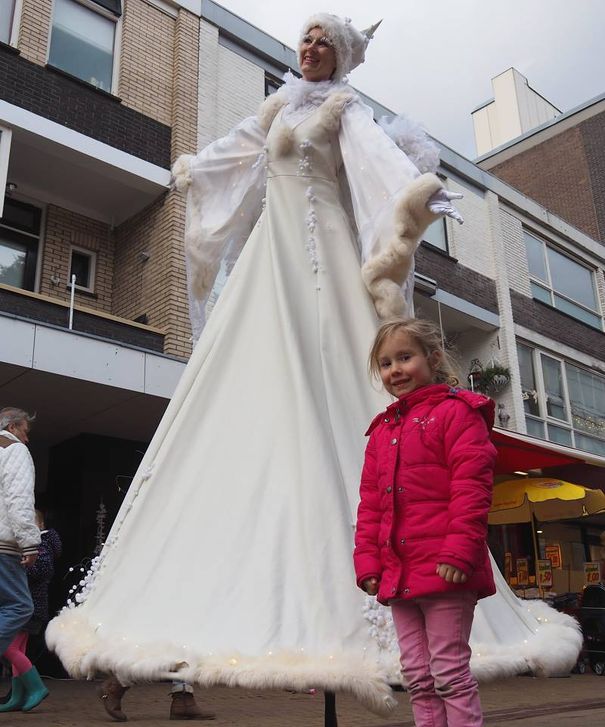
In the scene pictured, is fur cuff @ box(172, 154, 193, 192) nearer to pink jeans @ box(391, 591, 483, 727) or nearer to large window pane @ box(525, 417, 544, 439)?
pink jeans @ box(391, 591, 483, 727)

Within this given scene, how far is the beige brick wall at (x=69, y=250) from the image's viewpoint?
917 cm

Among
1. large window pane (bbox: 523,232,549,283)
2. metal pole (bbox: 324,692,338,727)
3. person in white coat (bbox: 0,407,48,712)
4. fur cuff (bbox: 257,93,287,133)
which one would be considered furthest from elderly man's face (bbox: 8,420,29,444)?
large window pane (bbox: 523,232,549,283)

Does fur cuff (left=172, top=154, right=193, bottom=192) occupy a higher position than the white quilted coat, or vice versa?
fur cuff (left=172, top=154, right=193, bottom=192)

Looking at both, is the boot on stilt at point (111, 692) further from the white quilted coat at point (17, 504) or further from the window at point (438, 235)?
the window at point (438, 235)

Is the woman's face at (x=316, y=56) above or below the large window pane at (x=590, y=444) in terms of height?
below

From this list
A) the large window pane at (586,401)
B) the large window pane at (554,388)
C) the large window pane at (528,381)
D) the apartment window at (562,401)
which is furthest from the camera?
the large window pane at (586,401)

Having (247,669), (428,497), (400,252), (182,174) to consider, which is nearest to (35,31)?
(182,174)

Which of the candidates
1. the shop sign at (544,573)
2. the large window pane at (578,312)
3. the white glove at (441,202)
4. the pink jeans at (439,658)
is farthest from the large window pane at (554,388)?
the pink jeans at (439,658)

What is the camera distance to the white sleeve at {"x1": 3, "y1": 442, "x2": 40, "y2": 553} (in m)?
4.01

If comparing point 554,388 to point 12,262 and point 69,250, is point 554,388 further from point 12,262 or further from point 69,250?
point 12,262

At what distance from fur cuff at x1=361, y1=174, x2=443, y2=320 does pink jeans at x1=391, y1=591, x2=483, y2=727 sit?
4.04ft

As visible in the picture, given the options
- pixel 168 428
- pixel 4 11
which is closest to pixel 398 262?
pixel 168 428

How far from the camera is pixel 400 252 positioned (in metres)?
2.84

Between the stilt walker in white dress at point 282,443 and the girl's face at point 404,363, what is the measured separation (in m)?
0.40
